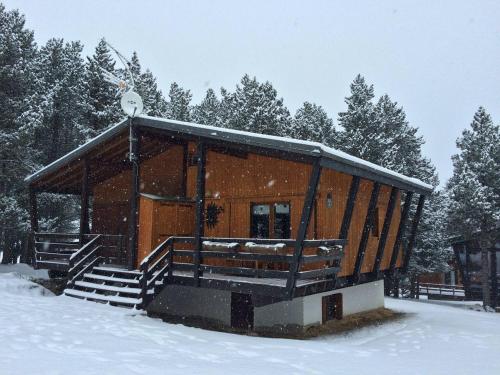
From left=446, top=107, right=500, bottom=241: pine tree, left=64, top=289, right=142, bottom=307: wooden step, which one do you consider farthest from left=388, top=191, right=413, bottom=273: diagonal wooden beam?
left=446, top=107, right=500, bottom=241: pine tree

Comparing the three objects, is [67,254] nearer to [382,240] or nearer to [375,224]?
[382,240]

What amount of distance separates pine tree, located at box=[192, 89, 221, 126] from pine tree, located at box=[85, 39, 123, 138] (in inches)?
637

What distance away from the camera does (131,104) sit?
46.3 ft

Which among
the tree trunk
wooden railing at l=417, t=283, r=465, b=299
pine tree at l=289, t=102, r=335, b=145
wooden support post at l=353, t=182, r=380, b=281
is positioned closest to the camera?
wooden support post at l=353, t=182, r=380, b=281

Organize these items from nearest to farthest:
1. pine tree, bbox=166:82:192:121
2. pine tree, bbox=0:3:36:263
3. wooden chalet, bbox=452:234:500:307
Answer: pine tree, bbox=0:3:36:263 < wooden chalet, bbox=452:234:500:307 < pine tree, bbox=166:82:192:121

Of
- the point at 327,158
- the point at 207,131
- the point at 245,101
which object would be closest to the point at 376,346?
the point at 327,158

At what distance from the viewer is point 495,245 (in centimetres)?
3372

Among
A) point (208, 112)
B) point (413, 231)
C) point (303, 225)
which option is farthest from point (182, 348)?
point (208, 112)

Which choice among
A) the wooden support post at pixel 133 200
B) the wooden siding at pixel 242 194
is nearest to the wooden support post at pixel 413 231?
the wooden siding at pixel 242 194

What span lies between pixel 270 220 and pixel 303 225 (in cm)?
390

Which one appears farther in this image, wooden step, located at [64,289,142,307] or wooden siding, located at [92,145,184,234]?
wooden siding, located at [92,145,184,234]

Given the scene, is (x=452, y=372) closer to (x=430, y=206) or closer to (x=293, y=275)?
(x=293, y=275)

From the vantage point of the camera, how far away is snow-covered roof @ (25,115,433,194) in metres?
10.4

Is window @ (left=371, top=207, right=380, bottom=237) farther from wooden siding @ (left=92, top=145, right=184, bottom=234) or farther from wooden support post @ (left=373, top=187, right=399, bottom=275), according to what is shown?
wooden siding @ (left=92, top=145, right=184, bottom=234)
